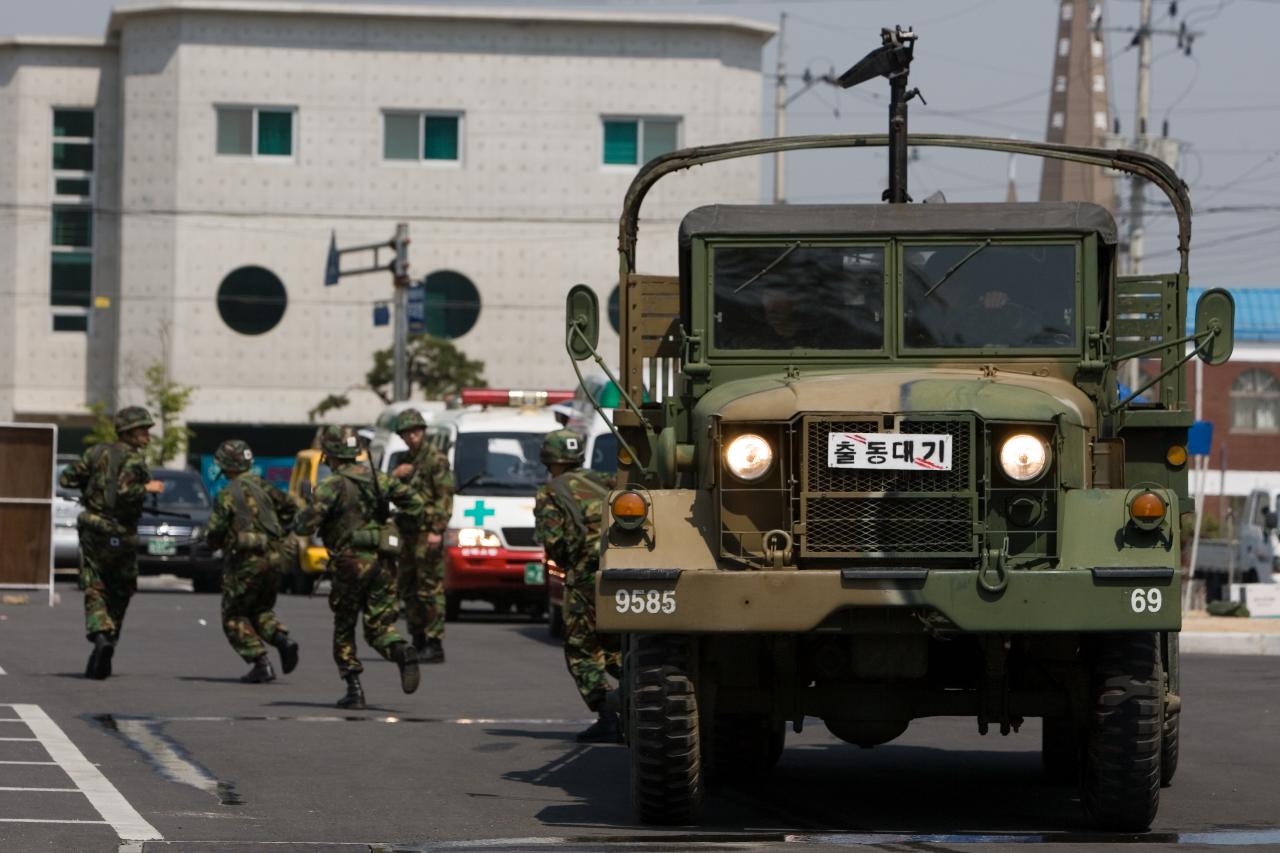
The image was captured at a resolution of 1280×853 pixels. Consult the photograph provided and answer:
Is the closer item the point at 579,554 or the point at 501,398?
the point at 579,554

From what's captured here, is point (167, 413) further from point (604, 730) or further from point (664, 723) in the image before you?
point (664, 723)

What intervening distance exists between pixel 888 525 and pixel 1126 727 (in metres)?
1.21

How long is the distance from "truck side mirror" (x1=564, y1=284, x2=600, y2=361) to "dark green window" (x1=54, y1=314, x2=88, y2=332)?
50.3 meters

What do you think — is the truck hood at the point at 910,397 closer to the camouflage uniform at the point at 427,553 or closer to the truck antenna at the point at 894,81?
the truck antenna at the point at 894,81

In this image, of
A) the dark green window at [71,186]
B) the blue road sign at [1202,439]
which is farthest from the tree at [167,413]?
the blue road sign at [1202,439]

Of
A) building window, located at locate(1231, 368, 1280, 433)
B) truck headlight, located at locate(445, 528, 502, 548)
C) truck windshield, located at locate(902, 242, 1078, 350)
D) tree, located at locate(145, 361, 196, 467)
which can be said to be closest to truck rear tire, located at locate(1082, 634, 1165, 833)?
truck windshield, located at locate(902, 242, 1078, 350)

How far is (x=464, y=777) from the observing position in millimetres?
12234

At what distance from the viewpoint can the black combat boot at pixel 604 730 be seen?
1389 cm

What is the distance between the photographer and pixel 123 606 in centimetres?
1758

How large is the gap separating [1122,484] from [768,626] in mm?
2352

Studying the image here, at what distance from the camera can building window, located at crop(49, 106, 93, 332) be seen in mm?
59656

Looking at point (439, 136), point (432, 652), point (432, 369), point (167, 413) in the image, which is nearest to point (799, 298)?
point (432, 652)

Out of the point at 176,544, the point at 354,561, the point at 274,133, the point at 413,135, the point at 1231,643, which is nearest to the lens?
the point at 354,561

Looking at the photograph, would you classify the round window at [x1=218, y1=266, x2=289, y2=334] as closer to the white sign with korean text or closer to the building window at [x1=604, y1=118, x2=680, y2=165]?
the building window at [x1=604, y1=118, x2=680, y2=165]
